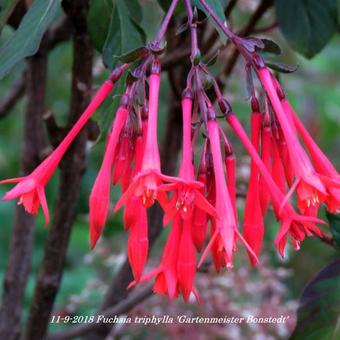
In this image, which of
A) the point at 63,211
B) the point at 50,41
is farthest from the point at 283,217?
the point at 50,41

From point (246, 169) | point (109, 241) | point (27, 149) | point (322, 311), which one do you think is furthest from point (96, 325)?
point (109, 241)

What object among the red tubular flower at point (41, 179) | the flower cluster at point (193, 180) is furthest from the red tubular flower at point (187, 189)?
the red tubular flower at point (41, 179)

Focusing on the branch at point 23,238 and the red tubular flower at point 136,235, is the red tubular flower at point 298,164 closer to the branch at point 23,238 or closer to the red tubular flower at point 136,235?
the red tubular flower at point 136,235

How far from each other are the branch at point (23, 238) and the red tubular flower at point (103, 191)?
51 centimetres

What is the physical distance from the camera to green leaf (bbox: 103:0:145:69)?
861mm

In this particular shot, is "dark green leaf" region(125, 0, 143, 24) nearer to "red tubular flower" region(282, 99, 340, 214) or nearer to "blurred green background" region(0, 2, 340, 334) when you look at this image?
"red tubular flower" region(282, 99, 340, 214)

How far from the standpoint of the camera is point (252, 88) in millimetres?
809

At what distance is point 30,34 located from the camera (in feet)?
2.57

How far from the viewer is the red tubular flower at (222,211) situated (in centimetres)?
71

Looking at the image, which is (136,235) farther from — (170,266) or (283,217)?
(283,217)

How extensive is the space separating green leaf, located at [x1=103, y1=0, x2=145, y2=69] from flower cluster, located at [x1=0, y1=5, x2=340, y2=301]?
0.08m

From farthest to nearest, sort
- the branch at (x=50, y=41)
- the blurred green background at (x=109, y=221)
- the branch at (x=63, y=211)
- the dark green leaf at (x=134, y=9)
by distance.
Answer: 1. the blurred green background at (x=109, y=221)
2. the branch at (x=50, y=41)
3. the branch at (x=63, y=211)
4. the dark green leaf at (x=134, y=9)

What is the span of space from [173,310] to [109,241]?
0.77 meters

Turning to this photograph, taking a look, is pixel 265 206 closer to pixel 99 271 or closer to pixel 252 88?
pixel 252 88
